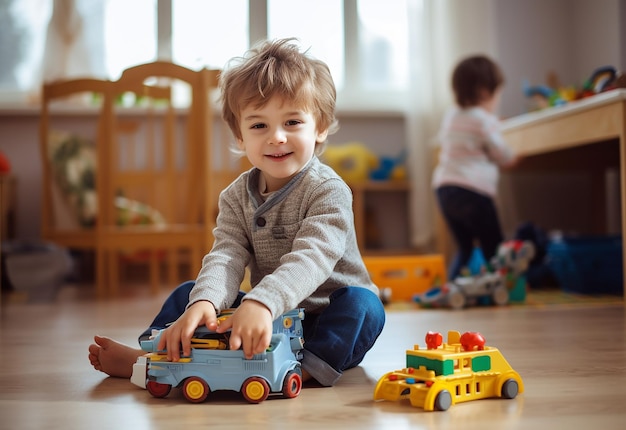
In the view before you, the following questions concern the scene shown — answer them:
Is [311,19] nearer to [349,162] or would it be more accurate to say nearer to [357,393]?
[349,162]

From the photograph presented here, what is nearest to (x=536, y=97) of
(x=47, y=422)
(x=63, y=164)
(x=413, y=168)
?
(x=413, y=168)

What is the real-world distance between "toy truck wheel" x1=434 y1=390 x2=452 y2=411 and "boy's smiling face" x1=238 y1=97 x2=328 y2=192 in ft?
1.35

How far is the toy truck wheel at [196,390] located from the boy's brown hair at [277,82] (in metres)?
0.41

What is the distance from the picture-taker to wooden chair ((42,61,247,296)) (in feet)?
8.11

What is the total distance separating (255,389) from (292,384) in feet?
0.20

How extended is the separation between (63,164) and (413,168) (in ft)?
5.14

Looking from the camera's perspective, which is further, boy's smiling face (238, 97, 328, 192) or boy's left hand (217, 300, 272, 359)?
boy's smiling face (238, 97, 328, 192)

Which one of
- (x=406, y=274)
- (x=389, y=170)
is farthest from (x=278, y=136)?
(x=389, y=170)

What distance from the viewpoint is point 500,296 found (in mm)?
2254

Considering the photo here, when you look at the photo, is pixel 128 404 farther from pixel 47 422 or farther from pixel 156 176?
pixel 156 176

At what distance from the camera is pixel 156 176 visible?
3514mm

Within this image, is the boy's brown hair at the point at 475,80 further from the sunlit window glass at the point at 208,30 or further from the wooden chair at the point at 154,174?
the sunlit window glass at the point at 208,30

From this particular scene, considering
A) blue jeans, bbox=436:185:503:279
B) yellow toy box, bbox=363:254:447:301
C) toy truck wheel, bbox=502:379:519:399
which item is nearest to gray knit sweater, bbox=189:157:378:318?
toy truck wheel, bbox=502:379:519:399

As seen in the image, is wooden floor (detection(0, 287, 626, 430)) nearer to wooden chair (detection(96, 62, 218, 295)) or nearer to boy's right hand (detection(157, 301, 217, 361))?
boy's right hand (detection(157, 301, 217, 361))
